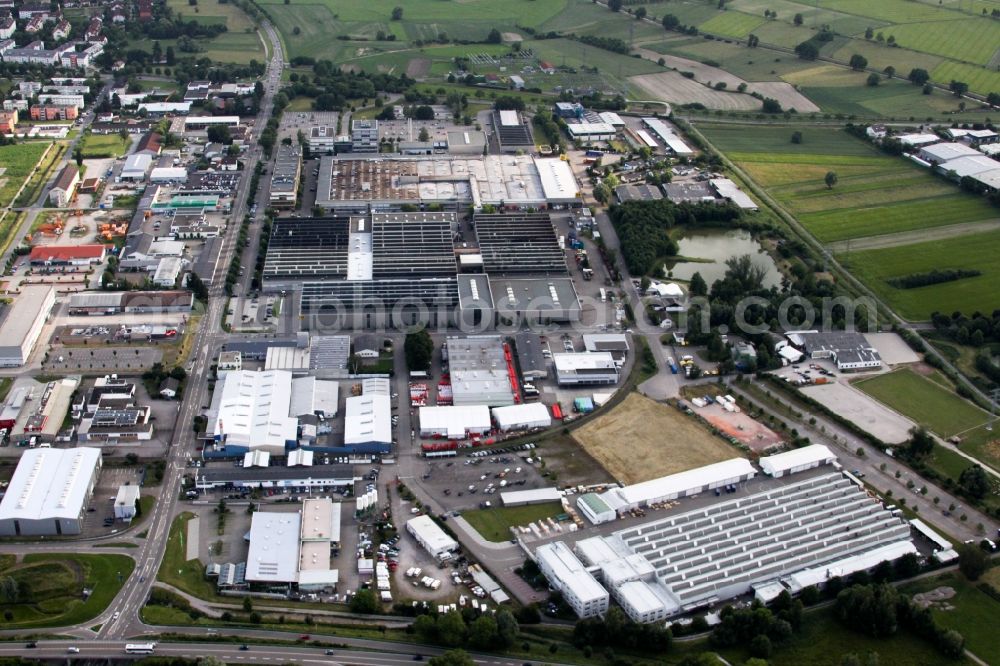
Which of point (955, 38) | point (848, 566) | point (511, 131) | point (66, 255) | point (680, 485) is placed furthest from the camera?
point (955, 38)

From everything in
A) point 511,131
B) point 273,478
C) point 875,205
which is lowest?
point 273,478

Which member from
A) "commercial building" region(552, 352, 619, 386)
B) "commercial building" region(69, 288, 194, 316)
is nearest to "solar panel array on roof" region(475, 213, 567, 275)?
"commercial building" region(552, 352, 619, 386)

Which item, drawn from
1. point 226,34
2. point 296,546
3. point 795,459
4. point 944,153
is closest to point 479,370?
point 296,546

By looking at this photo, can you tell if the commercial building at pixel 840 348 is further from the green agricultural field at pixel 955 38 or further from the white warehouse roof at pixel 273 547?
the green agricultural field at pixel 955 38

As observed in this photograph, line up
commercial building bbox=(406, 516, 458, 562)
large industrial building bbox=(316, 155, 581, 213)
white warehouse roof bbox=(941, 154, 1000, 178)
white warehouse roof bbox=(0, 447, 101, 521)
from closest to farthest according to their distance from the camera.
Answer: commercial building bbox=(406, 516, 458, 562), white warehouse roof bbox=(0, 447, 101, 521), large industrial building bbox=(316, 155, 581, 213), white warehouse roof bbox=(941, 154, 1000, 178)

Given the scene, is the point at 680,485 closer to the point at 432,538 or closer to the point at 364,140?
the point at 432,538

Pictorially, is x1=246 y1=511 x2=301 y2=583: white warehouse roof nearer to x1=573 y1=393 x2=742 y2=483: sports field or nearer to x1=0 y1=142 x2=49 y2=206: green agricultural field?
x1=573 y1=393 x2=742 y2=483: sports field
